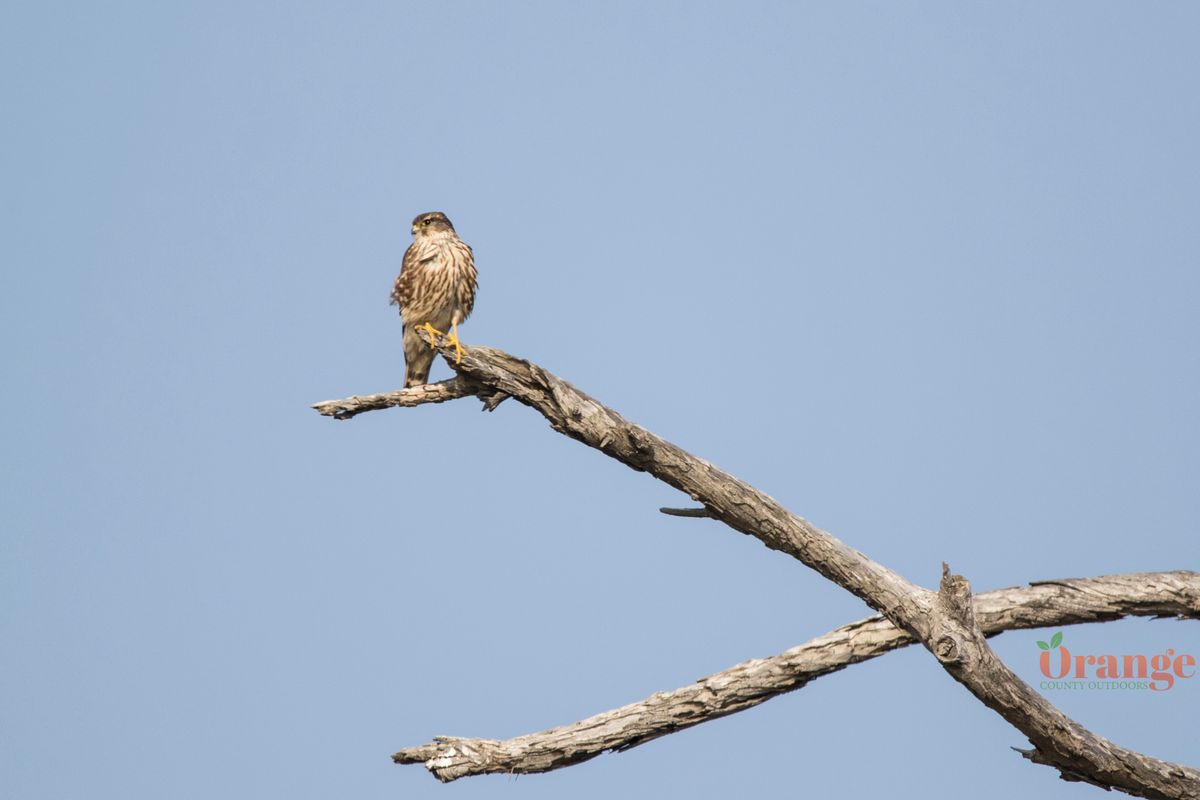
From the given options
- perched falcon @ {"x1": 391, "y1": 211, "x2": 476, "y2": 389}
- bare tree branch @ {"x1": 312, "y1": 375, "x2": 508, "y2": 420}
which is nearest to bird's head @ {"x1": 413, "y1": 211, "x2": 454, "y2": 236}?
perched falcon @ {"x1": 391, "y1": 211, "x2": 476, "y2": 389}

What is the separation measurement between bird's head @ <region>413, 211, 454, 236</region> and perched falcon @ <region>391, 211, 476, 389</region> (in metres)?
0.08

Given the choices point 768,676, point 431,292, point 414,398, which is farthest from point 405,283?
point 768,676

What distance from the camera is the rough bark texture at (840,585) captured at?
17.9 ft

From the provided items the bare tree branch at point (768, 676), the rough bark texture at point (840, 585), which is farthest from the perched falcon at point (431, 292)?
the bare tree branch at point (768, 676)

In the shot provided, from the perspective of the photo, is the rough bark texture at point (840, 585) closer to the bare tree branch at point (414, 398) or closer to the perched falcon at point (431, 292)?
the bare tree branch at point (414, 398)

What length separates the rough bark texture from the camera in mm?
5453

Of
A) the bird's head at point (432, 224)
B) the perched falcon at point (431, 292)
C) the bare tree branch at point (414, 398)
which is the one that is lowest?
the bare tree branch at point (414, 398)

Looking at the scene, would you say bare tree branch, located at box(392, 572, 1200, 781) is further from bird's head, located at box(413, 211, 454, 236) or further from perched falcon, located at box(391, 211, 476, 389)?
bird's head, located at box(413, 211, 454, 236)

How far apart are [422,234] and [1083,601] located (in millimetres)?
5512

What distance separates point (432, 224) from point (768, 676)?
492cm

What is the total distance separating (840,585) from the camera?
236 inches

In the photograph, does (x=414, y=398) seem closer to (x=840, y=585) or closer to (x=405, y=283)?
(x=840, y=585)

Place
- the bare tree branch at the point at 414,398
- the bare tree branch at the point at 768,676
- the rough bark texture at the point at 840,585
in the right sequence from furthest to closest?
the bare tree branch at the point at 414,398
the bare tree branch at the point at 768,676
the rough bark texture at the point at 840,585

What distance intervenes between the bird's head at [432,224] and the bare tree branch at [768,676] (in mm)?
4735
